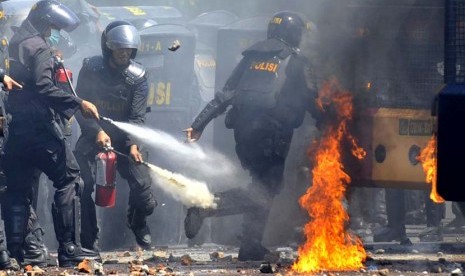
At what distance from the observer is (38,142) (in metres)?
9.69

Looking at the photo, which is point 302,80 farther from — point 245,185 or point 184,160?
point 184,160

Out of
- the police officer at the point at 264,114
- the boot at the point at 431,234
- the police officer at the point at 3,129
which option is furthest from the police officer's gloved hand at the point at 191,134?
the boot at the point at 431,234

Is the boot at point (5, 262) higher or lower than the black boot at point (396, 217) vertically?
lower

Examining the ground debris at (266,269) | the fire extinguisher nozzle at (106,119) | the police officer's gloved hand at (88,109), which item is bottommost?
the ground debris at (266,269)

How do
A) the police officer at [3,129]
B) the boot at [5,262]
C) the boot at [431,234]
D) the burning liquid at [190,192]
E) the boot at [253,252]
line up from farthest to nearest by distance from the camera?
the boot at [431,234] → the boot at [253,252] → the burning liquid at [190,192] → the boot at [5,262] → the police officer at [3,129]

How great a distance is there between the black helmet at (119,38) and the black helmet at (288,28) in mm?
1286

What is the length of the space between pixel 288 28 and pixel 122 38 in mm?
1529

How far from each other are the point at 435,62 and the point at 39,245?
3921 millimetres

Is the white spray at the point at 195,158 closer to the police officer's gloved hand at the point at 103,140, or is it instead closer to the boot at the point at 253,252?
the police officer's gloved hand at the point at 103,140

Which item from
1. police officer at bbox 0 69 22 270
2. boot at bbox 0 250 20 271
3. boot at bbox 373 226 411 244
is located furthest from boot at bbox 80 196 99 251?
boot at bbox 373 226 411 244

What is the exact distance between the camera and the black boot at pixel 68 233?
32.1 ft

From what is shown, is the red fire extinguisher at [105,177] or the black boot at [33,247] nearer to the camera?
the black boot at [33,247]

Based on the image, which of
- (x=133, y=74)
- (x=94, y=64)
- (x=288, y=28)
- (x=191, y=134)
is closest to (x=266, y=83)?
(x=288, y=28)

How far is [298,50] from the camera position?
10.6 metres
